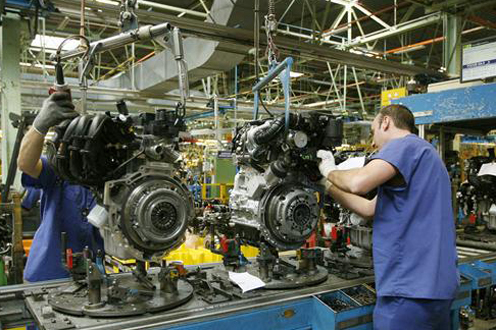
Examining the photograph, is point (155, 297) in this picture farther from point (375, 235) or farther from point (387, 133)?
point (387, 133)

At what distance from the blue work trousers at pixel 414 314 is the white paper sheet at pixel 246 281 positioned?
2.28ft

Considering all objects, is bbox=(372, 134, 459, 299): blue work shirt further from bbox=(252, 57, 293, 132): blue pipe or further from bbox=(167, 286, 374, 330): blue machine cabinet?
bbox=(252, 57, 293, 132): blue pipe

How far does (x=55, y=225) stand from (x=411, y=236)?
207cm

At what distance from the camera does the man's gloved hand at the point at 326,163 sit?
2498 millimetres

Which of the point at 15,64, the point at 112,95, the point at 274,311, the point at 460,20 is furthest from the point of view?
the point at 112,95

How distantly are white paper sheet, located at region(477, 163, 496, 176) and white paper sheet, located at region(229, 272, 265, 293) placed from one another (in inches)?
117

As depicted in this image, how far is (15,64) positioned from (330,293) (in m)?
4.02

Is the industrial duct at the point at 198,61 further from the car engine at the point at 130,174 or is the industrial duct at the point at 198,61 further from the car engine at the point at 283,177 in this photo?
the car engine at the point at 130,174

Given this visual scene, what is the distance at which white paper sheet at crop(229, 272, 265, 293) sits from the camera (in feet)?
7.53

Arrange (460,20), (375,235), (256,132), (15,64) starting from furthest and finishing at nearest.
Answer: (460,20) < (15,64) < (256,132) < (375,235)

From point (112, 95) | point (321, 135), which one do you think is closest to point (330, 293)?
point (321, 135)

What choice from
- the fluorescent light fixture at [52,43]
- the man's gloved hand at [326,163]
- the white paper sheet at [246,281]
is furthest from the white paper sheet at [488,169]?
the fluorescent light fixture at [52,43]

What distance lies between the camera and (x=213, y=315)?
200cm

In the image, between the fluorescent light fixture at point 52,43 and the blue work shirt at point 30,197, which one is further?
the fluorescent light fixture at point 52,43
